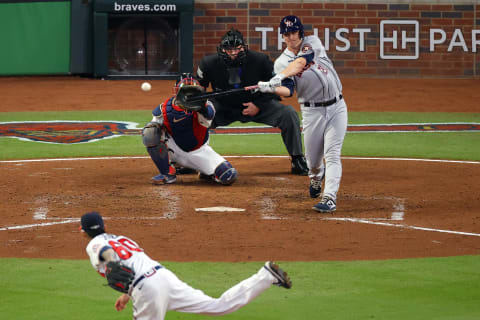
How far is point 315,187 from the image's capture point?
10305 mm

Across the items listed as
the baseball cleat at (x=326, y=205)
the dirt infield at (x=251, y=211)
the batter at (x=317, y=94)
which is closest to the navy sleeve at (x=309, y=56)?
the batter at (x=317, y=94)

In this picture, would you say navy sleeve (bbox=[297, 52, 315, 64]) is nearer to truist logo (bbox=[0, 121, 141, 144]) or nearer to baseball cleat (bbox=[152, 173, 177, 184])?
baseball cleat (bbox=[152, 173, 177, 184])

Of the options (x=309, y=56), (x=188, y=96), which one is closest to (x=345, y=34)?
(x=188, y=96)

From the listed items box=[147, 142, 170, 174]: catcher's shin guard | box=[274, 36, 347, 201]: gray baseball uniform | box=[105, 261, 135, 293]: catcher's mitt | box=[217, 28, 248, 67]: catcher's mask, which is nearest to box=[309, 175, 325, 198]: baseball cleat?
box=[274, 36, 347, 201]: gray baseball uniform

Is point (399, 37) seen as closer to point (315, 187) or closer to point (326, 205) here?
point (315, 187)

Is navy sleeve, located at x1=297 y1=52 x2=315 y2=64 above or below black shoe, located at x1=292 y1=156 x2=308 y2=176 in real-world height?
above

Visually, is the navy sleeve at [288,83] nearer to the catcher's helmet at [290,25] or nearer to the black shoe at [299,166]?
the catcher's helmet at [290,25]

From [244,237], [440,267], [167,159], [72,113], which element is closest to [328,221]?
[244,237]

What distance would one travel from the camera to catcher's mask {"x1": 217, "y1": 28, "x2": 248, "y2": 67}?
11.5 metres

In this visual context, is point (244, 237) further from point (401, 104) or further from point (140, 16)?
point (140, 16)

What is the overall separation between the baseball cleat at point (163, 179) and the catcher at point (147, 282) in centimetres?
597

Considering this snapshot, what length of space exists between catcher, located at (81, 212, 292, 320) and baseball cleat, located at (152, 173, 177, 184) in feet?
19.6

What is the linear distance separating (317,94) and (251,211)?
1.49 m

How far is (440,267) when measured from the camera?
735cm
